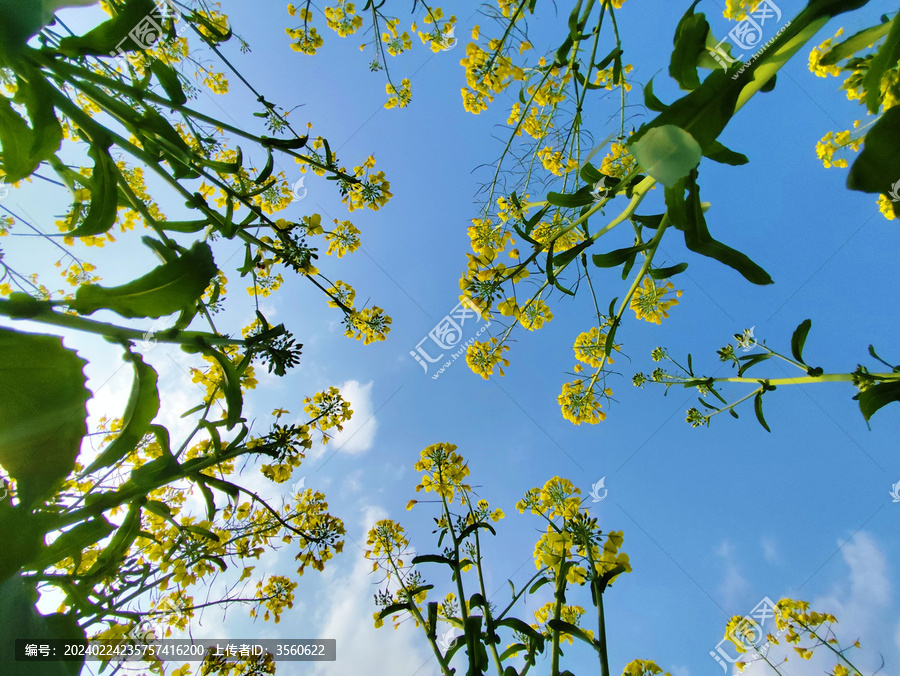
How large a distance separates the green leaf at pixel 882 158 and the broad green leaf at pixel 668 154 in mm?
373

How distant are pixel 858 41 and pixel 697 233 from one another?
1.95 feet

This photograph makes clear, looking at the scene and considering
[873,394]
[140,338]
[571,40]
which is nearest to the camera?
[140,338]

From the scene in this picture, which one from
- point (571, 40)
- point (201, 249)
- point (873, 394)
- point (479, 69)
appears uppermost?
point (479, 69)

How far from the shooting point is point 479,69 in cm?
202

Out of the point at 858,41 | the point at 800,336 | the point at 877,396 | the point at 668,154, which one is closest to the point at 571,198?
the point at 668,154

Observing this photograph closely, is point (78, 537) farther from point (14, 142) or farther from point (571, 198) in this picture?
point (571, 198)

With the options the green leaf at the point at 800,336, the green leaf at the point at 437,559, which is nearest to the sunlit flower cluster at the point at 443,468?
the green leaf at the point at 437,559

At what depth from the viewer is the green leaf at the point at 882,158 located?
70cm

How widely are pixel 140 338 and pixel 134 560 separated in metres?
1.59

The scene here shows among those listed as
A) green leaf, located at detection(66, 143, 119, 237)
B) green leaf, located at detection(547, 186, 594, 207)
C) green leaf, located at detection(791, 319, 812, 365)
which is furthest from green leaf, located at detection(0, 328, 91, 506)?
green leaf, located at detection(791, 319, 812, 365)

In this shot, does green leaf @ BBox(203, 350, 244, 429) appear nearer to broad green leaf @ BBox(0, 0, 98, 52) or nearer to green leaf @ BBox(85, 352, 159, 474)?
green leaf @ BBox(85, 352, 159, 474)

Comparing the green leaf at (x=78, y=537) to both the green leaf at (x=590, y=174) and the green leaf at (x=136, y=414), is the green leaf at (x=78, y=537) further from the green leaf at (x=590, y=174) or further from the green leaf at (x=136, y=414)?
the green leaf at (x=590, y=174)

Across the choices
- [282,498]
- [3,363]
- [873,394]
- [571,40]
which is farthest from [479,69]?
[282,498]

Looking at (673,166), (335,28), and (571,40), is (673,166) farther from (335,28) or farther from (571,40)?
(335,28)
